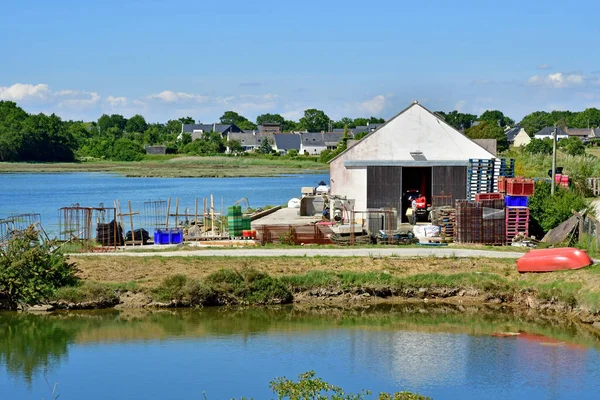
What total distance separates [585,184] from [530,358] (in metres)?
33.3

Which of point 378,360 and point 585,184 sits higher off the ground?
point 585,184

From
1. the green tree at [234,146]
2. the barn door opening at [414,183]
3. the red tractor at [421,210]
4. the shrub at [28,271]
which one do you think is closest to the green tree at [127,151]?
the green tree at [234,146]

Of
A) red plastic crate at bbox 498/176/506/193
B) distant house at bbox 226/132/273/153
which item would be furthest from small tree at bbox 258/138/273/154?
red plastic crate at bbox 498/176/506/193

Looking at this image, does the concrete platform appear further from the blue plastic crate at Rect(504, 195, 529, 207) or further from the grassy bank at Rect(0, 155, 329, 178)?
the grassy bank at Rect(0, 155, 329, 178)

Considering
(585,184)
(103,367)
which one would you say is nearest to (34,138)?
(585,184)

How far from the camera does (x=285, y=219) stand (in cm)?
4462

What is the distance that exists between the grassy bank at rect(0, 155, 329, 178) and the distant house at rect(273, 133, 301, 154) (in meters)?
17.4

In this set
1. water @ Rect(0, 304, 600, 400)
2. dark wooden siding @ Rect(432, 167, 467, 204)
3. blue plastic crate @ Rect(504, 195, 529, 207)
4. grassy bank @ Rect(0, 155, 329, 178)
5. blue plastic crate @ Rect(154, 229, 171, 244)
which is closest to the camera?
water @ Rect(0, 304, 600, 400)

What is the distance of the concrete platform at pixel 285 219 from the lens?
4238cm

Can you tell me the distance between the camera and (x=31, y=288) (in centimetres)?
2777

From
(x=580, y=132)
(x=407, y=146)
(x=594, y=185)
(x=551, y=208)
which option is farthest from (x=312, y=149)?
(x=551, y=208)

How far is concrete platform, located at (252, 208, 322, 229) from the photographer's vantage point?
4238 centimetres

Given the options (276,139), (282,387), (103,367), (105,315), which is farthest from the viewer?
(276,139)

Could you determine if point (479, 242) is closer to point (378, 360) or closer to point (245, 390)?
point (378, 360)
